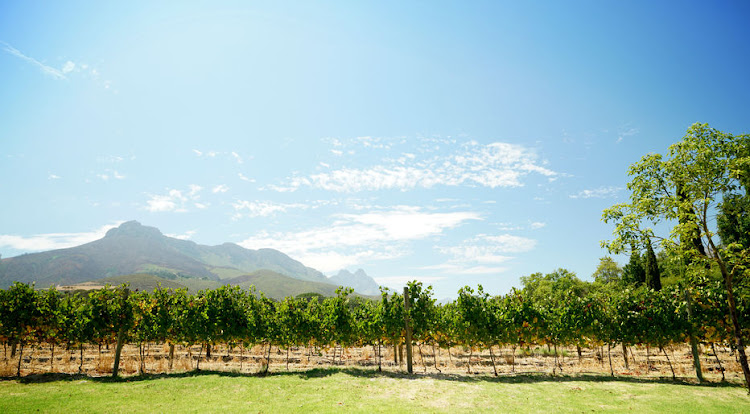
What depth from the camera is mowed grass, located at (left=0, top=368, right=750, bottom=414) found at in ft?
34.7

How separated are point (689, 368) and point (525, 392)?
11810 millimetres

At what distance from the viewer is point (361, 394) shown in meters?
12.2

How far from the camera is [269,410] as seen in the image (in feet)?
33.7

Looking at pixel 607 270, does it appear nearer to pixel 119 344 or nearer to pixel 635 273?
pixel 635 273

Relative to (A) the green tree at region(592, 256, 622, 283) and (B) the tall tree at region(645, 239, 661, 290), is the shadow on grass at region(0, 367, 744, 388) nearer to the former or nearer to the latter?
(B) the tall tree at region(645, 239, 661, 290)

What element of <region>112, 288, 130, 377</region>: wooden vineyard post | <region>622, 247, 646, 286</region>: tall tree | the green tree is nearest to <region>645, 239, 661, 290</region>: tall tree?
<region>622, 247, 646, 286</region>: tall tree

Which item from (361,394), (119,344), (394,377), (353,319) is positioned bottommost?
(394,377)

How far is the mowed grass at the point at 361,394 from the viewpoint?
10.6 metres

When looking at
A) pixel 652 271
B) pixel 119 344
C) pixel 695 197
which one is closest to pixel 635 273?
pixel 652 271

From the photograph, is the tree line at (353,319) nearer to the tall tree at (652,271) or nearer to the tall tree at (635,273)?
the tall tree at (652,271)

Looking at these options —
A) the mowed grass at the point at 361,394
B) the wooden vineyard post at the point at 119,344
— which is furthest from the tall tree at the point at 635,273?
the wooden vineyard post at the point at 119,344

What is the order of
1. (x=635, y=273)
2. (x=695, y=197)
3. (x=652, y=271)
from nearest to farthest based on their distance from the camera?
(x=695, y=197), (x=652, y=271), (x=635, y=273)

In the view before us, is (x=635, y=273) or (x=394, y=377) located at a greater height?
(x=635, y=273)

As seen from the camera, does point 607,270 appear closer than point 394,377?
No
